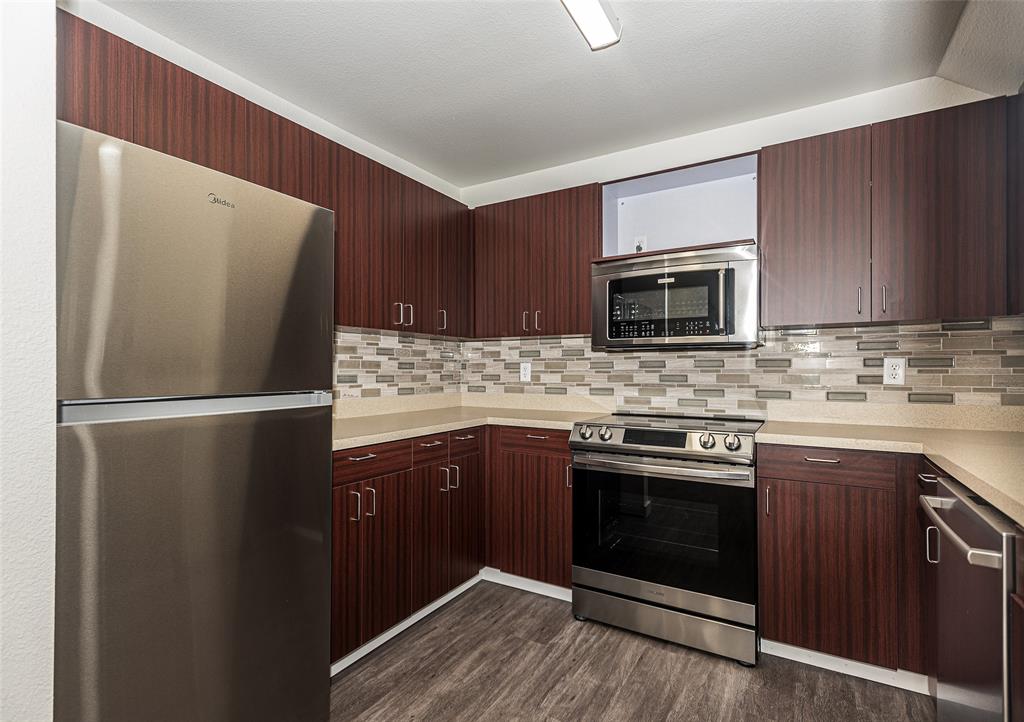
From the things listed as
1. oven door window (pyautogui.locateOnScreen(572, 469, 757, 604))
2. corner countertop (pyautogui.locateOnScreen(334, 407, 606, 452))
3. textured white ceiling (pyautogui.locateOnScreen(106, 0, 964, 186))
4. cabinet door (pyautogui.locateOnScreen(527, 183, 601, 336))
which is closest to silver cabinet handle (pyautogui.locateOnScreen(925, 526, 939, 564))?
oven door window (pyautogui.locateOnScreen(572, 469, 757, 604))

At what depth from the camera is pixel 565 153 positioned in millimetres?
3115

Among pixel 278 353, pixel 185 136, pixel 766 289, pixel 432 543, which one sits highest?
pixel 185 136

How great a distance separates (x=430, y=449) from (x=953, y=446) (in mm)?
2084

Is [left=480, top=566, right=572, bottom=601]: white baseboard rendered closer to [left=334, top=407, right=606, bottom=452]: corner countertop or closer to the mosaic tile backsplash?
[left=334, top=407, right=606, bottom=452]: corner countertop

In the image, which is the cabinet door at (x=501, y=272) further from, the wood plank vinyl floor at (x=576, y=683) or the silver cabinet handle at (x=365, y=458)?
the wood plank vinyl floor at (x=576, y=683)

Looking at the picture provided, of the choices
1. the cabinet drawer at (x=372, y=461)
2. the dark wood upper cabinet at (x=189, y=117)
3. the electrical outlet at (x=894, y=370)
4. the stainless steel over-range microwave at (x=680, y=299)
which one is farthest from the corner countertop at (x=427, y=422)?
the electrical outlet at (x=894, y=370)

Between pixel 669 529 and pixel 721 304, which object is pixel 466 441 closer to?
pixel 669 529

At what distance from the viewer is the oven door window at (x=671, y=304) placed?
2.47 meters

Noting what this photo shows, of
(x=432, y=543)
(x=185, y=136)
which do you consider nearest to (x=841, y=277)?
(x=432, y=543)

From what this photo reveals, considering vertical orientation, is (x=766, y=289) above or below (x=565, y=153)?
below

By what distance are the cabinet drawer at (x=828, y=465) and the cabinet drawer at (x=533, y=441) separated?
3.12ft

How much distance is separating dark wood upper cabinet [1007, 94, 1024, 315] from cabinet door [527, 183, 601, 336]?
170 centimetres

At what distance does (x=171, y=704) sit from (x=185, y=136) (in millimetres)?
1726

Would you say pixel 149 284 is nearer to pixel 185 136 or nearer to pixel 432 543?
pixel 185 136
